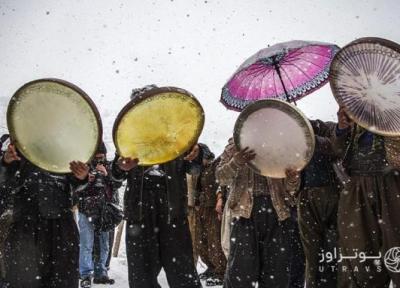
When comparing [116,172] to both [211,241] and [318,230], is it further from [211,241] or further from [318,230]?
[211,241]

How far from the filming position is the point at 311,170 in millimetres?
4035

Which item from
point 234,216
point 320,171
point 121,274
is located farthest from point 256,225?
point 121,274

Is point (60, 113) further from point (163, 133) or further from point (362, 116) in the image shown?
point (362, 116)

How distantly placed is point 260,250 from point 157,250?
85 cm

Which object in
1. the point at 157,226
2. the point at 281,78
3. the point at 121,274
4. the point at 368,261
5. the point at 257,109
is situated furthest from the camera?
the point at 121,274

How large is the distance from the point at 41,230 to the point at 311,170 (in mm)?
2291

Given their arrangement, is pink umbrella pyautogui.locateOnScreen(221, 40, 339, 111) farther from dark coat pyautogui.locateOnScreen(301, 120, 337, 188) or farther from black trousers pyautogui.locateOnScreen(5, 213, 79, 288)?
black trousers pyautogui.locateOnScreen(5, 213, 79, 288)

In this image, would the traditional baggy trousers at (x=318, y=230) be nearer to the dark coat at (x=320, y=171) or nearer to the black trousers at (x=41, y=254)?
the dark coat at (x=320, y=171)

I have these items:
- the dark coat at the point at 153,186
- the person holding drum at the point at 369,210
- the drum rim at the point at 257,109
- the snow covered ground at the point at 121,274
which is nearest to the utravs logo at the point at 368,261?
the person holding drum at the point at 369,210

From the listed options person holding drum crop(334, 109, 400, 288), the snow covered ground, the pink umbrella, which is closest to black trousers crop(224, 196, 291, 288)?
person holding drum crop(334, 109, 400, 288)

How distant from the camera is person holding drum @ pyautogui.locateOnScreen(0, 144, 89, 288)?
363 cm

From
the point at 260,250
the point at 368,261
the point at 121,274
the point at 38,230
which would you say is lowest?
the point at 368,261

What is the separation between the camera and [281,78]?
4.67 meters

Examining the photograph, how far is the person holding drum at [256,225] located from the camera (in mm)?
3711
